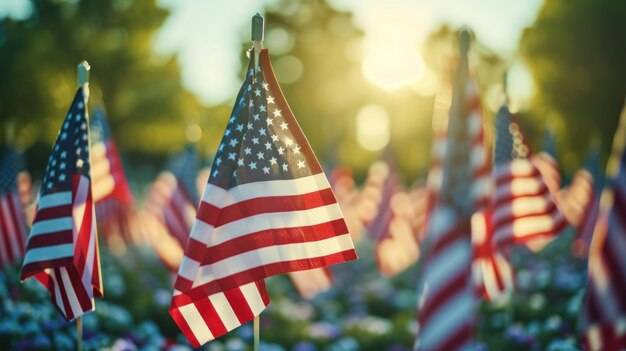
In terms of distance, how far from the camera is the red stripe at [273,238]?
4609 mm

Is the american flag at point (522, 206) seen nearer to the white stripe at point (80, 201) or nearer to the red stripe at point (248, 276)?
the red stripe at point (248, 276)

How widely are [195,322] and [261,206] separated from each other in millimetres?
936

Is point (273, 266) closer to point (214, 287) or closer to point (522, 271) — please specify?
point (214, 287)

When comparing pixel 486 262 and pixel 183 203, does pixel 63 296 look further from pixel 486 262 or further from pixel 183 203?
pixel 183 203

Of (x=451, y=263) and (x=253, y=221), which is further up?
(x=253, y=221)

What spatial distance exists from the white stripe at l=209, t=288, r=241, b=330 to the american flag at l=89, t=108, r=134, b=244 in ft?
9.62

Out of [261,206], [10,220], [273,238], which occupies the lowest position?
[273,238]

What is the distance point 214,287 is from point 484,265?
123 inches

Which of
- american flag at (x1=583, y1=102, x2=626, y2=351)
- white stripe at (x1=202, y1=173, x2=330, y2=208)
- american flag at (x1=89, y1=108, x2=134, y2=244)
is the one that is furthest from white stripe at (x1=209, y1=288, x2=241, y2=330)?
american flag at (x1=89, y1=108, x2=134, y2=244)

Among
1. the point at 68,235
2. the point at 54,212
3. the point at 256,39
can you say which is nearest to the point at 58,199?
the point at 54,212

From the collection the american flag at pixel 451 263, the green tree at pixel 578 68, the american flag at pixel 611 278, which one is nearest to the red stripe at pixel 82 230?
the american flag at pixel 451 263

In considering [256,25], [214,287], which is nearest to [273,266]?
[214,287]

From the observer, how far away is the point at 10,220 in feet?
28.8

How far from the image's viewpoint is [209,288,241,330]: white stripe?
4711 mm
